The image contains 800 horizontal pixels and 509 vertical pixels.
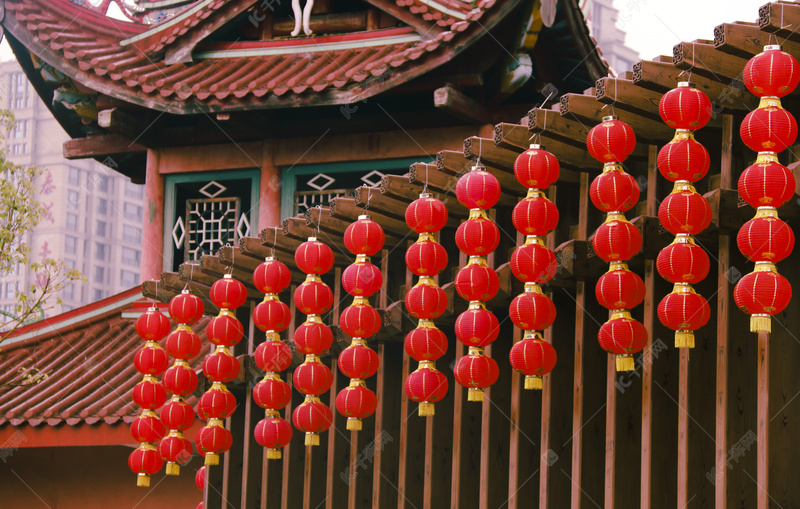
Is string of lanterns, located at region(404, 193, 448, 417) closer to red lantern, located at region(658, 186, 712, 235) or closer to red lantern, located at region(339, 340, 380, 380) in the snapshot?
red lantern, located at region(339, 340, 380, 380)

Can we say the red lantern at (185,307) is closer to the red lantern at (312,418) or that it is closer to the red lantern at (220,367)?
the red lantern at (220,367)

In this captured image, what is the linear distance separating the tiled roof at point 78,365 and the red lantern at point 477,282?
13.5ft

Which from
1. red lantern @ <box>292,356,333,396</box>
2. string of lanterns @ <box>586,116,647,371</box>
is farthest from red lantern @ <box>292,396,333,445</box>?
string of lanterns @ <box>586,116,647,371</box>

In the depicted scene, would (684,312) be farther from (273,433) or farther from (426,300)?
(273,433)

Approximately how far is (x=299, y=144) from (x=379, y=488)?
4341 millimetres

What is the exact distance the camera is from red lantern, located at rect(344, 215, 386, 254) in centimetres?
793

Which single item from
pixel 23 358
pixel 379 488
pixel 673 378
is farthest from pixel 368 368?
pixel 23 358

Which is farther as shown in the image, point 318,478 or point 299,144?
point 299,144

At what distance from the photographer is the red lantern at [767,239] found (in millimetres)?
5660

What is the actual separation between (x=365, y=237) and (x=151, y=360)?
2.59m

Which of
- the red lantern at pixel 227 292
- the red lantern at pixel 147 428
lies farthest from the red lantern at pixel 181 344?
the red lantern at pixel 147 428

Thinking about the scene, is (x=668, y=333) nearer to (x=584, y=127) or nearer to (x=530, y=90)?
(x=584, y=127)

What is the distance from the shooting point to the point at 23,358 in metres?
12.1

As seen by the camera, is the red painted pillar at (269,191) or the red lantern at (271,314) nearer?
the red lantern at (271,314)
